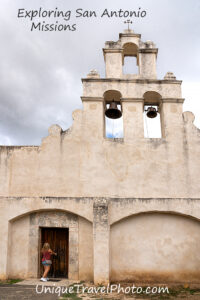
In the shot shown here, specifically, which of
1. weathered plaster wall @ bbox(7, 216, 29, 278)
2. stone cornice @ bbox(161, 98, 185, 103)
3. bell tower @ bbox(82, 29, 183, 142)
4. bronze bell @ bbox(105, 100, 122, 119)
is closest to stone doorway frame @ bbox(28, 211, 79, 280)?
weathered plaster wall @ bbox(7, 216, 29, 278)

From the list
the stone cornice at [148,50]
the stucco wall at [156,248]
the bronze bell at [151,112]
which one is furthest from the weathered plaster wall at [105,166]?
the stone cornice at [148,50]

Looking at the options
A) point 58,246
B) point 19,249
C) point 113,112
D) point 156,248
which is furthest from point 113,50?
point 19,249

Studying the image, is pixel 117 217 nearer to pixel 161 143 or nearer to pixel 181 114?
pixel 161 143

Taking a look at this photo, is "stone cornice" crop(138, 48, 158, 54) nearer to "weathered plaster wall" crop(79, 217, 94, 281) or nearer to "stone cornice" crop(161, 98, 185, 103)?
"stone cornice" crop(161, 98, 185, 103)

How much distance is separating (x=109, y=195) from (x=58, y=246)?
8.88 feet

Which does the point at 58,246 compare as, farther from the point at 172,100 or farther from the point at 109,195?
the point at 172,100

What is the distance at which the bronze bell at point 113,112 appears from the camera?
11039 mm

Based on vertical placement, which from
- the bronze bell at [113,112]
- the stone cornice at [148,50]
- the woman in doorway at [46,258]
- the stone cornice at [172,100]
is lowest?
the woman in doorway at [46,258]

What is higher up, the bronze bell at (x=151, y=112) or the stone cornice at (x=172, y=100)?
the stone cornice at (x=172, y=100)

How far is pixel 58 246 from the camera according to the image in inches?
397

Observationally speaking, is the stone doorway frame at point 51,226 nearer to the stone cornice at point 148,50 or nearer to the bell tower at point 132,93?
the bell tower at point 132,93

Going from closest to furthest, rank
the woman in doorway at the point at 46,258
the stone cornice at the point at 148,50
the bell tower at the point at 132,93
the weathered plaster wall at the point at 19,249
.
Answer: the woman in doorway at the point at 46,258
the weathered plaster wall at the point at 19,249
the bell tower at the point at 132,93
the stone cornice at the point at 148,50

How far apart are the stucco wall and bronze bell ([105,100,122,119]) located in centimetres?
416

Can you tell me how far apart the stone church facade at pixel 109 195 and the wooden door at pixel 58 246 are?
0.04m
